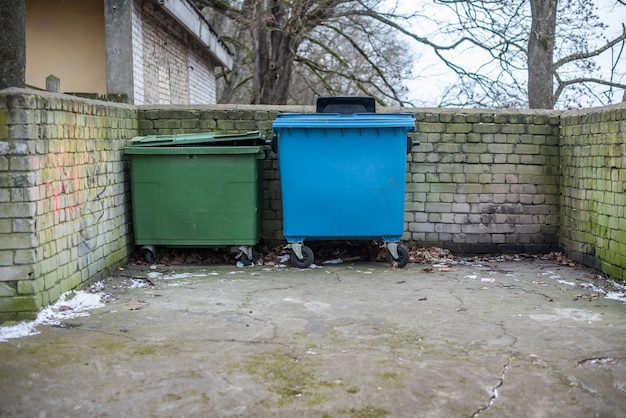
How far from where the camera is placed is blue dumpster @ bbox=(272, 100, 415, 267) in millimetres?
6789

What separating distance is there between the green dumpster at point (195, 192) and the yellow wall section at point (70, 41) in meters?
3.30

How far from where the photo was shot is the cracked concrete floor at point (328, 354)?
3.27 meters

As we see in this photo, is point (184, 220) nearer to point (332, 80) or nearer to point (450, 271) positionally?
point (450, 271)

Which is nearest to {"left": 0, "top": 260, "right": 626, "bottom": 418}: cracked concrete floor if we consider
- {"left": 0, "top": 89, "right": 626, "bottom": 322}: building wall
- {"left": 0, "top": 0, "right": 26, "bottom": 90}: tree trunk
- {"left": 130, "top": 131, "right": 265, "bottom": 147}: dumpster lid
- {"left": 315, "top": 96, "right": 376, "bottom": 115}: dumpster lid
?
{"left": 0, "top": 89, "right": 626, "bottom": 322}: building wall

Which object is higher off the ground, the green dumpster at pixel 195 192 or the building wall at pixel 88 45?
the building wall at pixel 88 45

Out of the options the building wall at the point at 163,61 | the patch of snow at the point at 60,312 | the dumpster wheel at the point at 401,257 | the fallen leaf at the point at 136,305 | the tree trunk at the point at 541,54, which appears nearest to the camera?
the patch of snow at the point at 60,312

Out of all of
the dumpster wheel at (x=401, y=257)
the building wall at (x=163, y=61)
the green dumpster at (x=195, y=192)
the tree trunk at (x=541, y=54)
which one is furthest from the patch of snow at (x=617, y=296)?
the tree trunk at (x=541, y=54)

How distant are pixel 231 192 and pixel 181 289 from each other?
4.49 ft

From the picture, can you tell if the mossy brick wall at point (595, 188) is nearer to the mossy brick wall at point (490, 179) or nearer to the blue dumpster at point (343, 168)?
the mossy brick wall at point (490, 179)

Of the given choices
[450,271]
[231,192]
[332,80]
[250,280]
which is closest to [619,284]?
[450,271]

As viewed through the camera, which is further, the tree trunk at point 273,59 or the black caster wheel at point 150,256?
the tree trunk at point 273,59

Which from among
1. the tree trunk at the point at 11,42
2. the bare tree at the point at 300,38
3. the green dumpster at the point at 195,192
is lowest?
the green dumpster at the point at 195,192

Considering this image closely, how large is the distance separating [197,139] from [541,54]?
733 centimetres

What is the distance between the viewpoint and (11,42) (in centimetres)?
737
